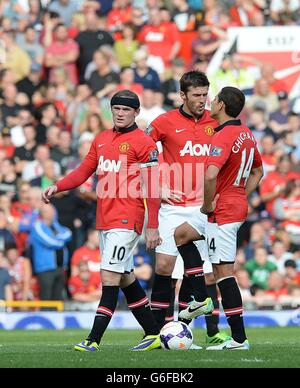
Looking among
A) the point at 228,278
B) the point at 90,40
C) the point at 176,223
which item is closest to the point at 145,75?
the point at 90,40

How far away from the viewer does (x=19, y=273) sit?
62.8 feet

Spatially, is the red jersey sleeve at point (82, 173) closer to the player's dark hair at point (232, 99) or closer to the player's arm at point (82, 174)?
the player's arm at point (82, 174)

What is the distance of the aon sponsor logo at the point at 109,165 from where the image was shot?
37.1ft

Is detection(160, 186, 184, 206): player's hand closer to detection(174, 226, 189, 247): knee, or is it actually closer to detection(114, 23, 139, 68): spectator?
detection(174, 226, 189, 247): knee

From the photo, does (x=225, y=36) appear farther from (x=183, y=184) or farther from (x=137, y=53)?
(x=183, y=184)

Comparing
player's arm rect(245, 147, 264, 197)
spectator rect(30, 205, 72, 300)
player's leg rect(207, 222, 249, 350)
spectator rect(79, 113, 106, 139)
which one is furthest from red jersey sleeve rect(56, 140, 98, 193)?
spectator rect(79, 113, 106, 139)

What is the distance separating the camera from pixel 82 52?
75.5ft

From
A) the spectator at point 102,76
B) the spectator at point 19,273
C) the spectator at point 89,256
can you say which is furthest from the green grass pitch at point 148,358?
the spectator at point 102,76

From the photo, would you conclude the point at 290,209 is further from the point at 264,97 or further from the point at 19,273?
the point at 19,273

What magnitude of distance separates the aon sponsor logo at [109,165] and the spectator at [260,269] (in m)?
8.84

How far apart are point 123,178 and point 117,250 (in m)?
0.70
